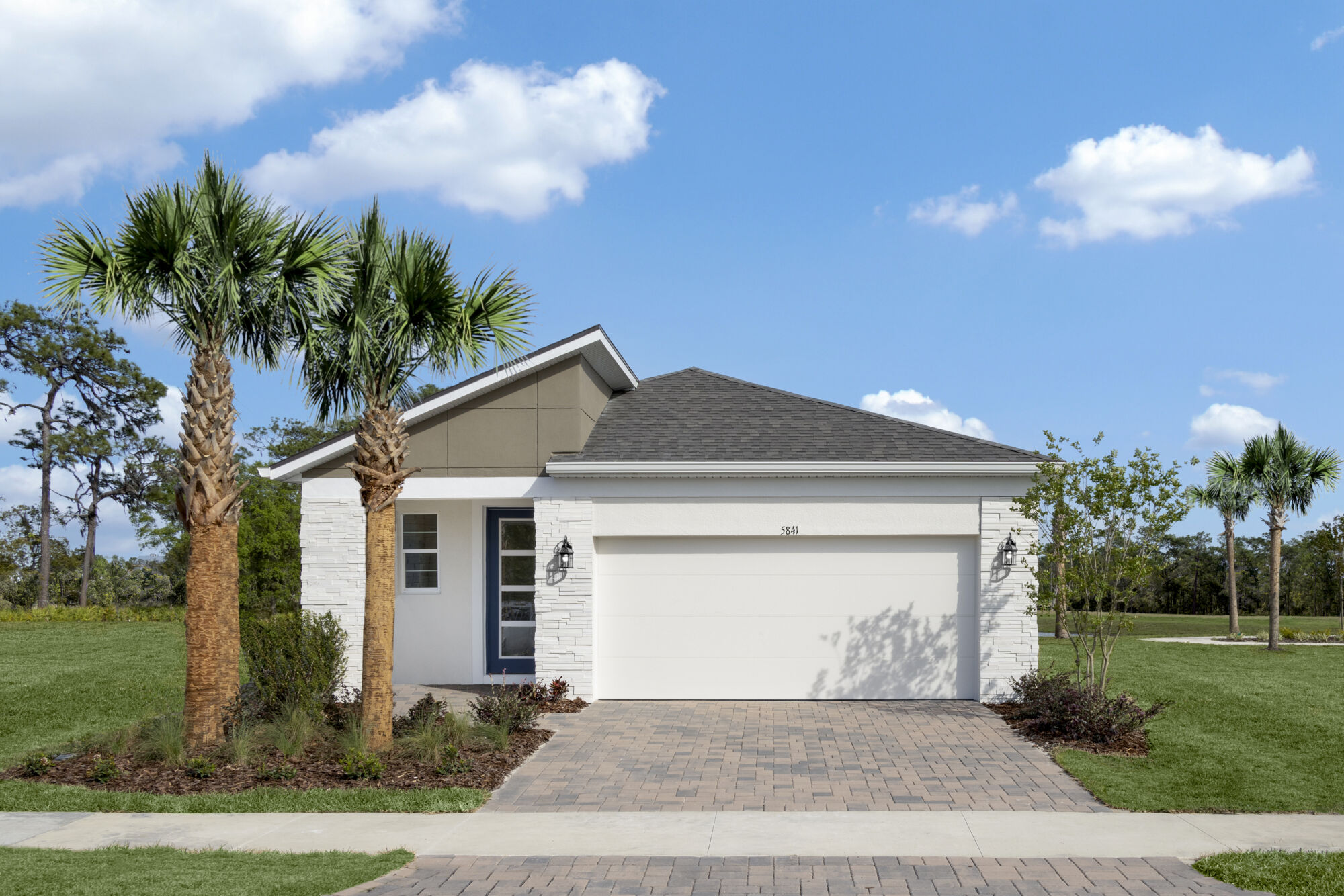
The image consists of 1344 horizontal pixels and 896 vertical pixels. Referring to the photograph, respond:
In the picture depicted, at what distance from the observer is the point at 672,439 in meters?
15.6

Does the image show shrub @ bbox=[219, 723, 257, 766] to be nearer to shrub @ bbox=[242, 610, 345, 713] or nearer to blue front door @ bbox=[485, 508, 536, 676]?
shrub @ bbox=[242, 610, 345, 713]

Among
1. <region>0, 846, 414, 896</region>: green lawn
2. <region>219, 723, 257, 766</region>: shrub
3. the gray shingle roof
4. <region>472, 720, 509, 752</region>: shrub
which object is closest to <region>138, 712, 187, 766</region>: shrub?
<region>219, 723, 257, 766</region>: shrub

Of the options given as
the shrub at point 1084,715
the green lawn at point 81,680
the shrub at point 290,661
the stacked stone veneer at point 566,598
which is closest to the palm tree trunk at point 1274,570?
the shrub at point 1084,715

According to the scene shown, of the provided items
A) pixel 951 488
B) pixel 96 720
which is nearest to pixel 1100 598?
pixel 951 488

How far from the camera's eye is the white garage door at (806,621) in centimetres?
1495

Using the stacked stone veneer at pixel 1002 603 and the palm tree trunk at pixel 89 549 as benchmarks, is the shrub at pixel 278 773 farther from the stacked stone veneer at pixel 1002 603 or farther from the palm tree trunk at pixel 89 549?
the palm tree trunk at pixel 89 549

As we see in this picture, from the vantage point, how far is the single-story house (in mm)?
14789

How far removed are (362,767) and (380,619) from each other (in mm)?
1609

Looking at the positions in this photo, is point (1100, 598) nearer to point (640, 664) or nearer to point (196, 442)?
point (640, 664)

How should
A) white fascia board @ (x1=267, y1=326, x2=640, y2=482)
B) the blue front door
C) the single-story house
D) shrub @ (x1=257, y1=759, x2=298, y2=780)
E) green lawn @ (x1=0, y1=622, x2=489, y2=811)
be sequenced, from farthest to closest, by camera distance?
the blue front door → white fascia board @ (x1=267, y1=326, x2=640, y2=482) → the single-story house → shrub @ (x1=257, y1=759, x2=298, y2=780) → green lawn @ (x1=0, y1=622, x2=489, y2=811)

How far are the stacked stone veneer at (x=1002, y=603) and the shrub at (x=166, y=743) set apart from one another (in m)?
10.2

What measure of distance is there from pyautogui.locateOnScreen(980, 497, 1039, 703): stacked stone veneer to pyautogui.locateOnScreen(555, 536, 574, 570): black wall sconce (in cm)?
580

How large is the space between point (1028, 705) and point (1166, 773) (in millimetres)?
3013

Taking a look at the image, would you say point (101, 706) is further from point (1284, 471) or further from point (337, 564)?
point (1284, 471)
